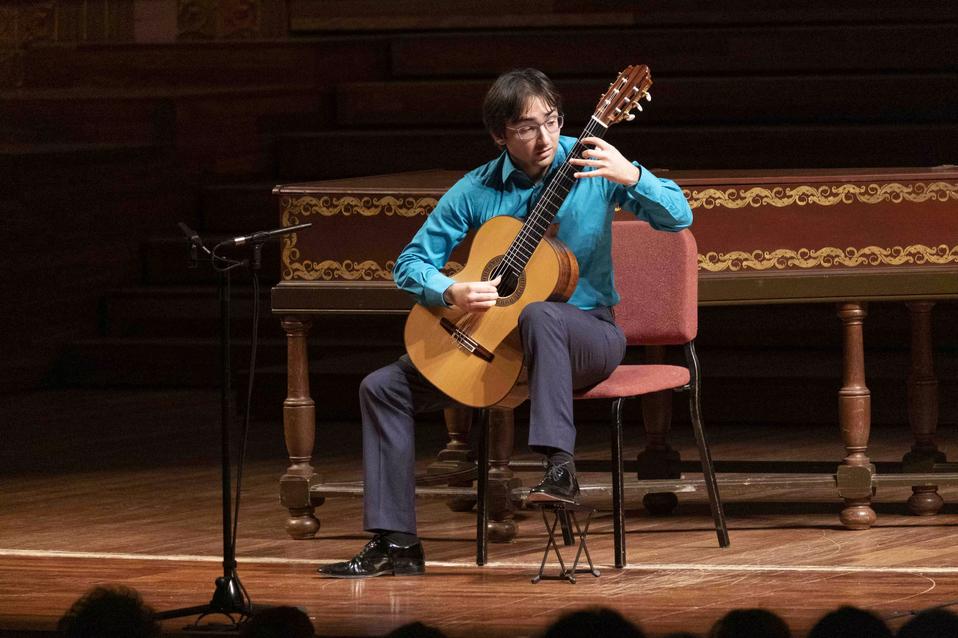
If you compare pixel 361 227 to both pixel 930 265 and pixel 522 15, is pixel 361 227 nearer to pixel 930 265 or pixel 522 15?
pixel 930 265

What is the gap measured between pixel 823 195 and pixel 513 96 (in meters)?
1.02

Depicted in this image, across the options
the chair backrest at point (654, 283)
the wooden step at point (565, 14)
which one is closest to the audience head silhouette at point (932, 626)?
the chair backrest at point (654, 283)

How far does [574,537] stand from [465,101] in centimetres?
417

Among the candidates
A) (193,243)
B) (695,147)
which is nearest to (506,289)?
(193,243)

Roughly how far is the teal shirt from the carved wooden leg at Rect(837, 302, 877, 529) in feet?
2.65

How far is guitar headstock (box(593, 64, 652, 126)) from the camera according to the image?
14.4 ft

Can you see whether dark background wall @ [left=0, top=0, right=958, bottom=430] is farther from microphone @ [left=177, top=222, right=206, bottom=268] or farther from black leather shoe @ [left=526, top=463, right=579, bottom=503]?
microphone @ [left=177, top=222, right=206, bottom=268]

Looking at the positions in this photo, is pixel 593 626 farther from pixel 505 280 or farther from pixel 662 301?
pixel 662 301

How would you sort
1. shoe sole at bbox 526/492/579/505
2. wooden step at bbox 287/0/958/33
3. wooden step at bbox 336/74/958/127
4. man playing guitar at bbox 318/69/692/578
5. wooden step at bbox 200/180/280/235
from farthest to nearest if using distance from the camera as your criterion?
1. wooden step at bbox 287/0/958/33
2. wooden step at bbox 200/180/280/235
3. wooden step at bbox 336/74/958/127
4. man playing guitar at bbox 318/69/692/578
5. shoe sole at bbox 526/492/579/505

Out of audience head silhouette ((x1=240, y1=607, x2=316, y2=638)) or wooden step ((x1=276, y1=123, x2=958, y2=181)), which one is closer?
audience head silhouette ((x1=240, y1=607, x2=316, y2=638))

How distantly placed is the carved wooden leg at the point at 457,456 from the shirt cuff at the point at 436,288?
2.87 ft

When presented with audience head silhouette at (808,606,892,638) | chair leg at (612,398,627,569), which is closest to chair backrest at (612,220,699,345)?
chair leg at (612,398,627,569)

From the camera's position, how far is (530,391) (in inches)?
170

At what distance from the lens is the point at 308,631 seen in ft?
8.90
